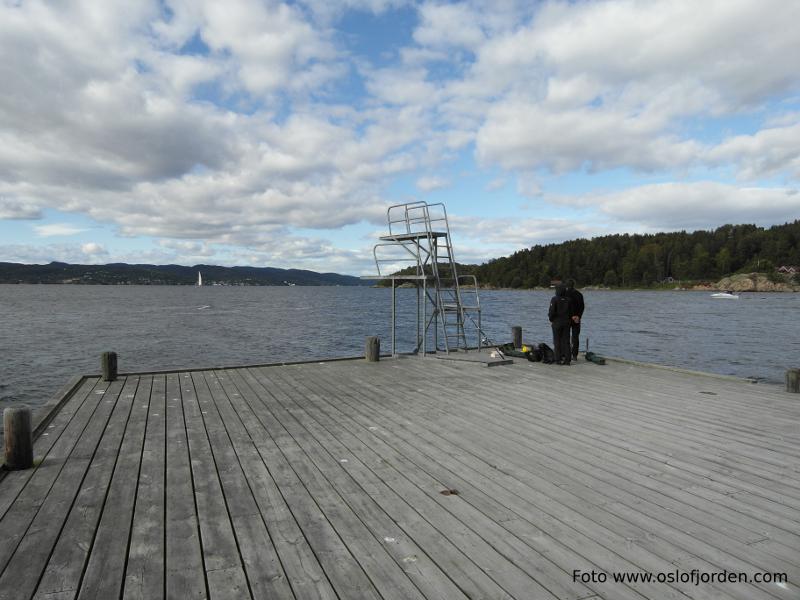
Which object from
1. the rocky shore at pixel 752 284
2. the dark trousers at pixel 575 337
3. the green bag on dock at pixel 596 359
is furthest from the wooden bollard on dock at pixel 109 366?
the rocky shore at pixel 752 284

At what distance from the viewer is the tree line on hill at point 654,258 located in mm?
132500

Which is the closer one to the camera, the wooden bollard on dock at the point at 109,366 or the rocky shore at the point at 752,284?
the wooden bollard on dock at the point at 109,366

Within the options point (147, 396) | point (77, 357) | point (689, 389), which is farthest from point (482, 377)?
point (77, 357)

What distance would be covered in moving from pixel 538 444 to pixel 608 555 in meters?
2.22

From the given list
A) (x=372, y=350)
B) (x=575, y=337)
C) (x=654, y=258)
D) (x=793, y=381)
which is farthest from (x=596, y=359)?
(x=654, y=258)

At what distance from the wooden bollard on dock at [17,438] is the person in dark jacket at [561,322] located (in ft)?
29.8

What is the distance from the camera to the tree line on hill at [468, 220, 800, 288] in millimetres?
132500

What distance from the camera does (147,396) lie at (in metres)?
7.57

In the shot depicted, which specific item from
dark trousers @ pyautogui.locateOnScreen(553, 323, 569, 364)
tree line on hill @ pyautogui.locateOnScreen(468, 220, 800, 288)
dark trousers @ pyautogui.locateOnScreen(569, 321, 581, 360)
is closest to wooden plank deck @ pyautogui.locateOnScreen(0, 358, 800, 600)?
dark trousers @ pyautogui.locateOnScreen(553, 323, 569, 364)

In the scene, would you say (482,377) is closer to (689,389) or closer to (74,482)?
(689,389)

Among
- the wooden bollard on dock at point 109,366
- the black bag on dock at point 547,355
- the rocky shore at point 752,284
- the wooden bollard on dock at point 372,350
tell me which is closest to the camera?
the wooden bollard on dock at point 109,366

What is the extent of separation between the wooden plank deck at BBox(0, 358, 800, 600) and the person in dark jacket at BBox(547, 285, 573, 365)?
3328 millimetres

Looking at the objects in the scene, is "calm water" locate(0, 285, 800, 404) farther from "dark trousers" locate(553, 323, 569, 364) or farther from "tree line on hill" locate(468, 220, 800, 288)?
"tree line on hill" locate(468, 220, 800, 288)

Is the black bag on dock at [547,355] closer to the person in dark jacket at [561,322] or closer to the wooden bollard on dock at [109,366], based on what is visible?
the person in dark jacket at [561,322]
